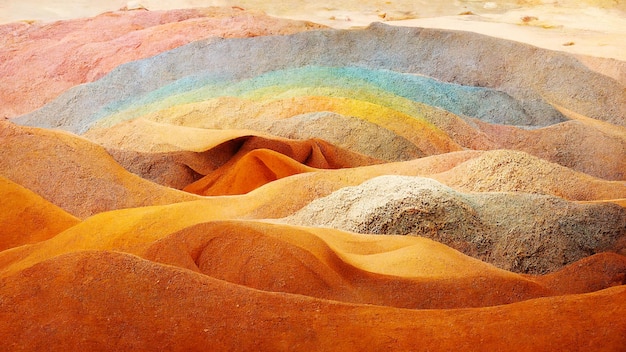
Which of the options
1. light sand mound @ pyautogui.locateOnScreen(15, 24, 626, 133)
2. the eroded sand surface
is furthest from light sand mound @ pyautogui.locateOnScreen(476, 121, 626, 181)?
light sand mound @ pyautogui.locateOnScreen(15, 24, 626, 133)

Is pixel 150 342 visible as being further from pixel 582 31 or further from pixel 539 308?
pixel 582 31

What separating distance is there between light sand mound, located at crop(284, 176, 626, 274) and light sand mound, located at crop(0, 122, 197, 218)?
505mm

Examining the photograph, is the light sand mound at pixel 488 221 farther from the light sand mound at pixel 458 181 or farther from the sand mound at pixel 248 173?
the sand mound at pixel 248 173

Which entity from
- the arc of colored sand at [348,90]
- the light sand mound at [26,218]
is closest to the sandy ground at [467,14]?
the arc of colored sand at [348,90]

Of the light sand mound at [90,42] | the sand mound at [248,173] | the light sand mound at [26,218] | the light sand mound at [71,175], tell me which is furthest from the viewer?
the light sand mound at [90,42]

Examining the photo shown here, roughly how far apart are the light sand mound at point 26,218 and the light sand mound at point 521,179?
1150mm

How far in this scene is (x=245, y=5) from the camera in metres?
5.31

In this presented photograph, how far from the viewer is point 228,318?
150 centimetres

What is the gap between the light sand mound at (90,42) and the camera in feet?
11.2

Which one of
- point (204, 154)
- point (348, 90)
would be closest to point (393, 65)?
point (348, 90)

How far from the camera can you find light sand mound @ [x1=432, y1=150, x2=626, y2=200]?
2365 millimetres

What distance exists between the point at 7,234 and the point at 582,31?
3644mm

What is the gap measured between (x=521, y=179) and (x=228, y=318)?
4.03ft

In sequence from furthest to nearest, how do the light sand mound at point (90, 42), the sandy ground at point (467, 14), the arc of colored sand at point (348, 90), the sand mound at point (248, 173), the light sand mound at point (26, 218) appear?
the sandy ground at point (467, 14), the light sand mound at point (90, 42), the arc of colored sand at point (348, 90), the sand mound at point (248, 173), the light sand mound at point (26, 218)
